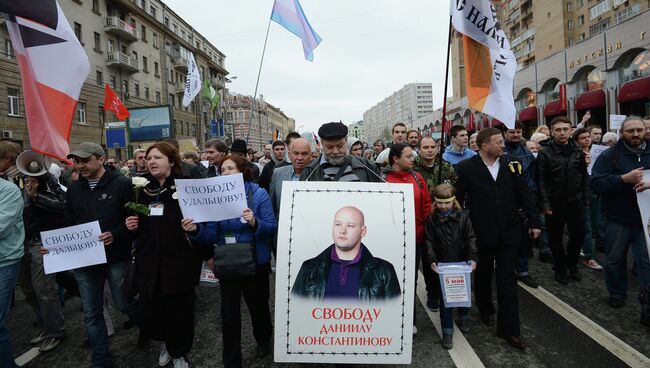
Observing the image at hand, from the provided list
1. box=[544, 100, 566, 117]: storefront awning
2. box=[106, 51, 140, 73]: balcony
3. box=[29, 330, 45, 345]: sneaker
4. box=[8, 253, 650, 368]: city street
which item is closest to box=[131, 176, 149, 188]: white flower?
box=[8, 253, 650, 368]: city street

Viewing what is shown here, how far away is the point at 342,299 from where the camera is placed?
249 cm

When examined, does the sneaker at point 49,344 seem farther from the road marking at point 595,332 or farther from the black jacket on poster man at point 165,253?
the road marking at point 595,332

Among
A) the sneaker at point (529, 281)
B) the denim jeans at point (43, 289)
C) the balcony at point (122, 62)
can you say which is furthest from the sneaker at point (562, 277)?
the balcony at point (122, 62)

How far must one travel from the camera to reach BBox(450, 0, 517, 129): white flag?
153 inches

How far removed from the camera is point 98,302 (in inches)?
125

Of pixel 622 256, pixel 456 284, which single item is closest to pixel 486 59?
pixel 456 284

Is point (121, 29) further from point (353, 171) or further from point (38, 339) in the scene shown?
point (353, 171)

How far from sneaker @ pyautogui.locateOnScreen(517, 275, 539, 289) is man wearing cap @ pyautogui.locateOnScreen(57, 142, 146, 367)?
4.53m

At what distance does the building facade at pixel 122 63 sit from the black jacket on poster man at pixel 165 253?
18.6m

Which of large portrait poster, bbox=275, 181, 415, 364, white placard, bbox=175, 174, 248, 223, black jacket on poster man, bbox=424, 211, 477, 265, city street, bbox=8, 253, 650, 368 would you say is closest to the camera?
large portrait poster, bbox=275, 181, 415, 364

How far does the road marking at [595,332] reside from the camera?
2920 mm

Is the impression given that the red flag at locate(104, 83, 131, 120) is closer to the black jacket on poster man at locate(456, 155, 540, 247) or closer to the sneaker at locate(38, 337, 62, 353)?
the sneaker at locate(38, 337, 62, 353)

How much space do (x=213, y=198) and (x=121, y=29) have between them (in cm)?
3747

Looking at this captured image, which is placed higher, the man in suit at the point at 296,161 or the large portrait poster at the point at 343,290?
the man in suit at the point at 296,161
